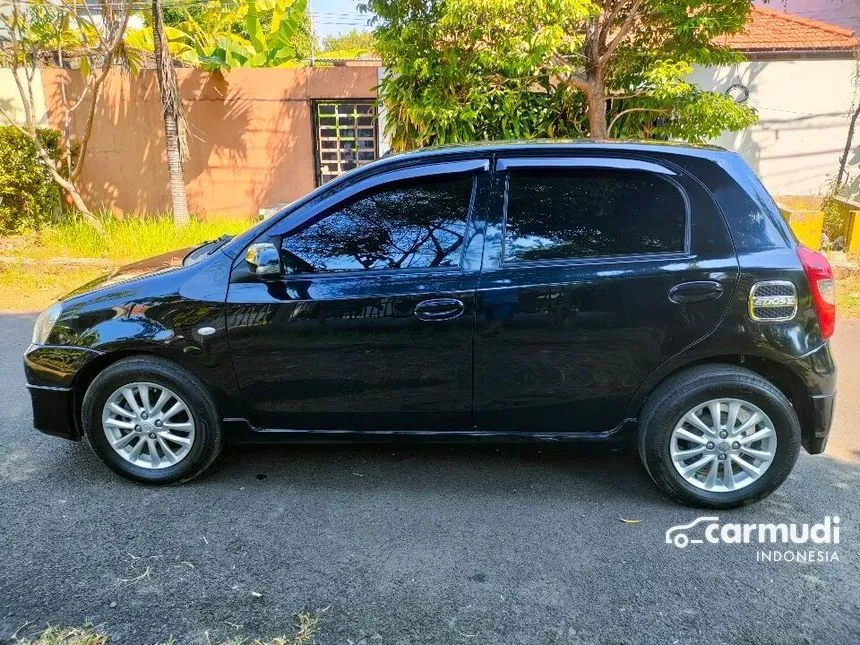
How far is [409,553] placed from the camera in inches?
119

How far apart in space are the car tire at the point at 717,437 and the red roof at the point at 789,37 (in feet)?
27.7

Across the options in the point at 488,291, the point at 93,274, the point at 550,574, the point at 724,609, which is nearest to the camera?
the point at 724,609

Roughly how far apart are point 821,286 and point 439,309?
1814 millimetres

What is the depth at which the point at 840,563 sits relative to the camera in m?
2.94

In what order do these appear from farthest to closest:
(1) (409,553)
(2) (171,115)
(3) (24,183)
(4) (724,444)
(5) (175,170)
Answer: (3) (24,183), (5) (175,170), (2) (171,115), (4) (724,444), (1) (409,553)

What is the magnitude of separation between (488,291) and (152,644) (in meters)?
2.02

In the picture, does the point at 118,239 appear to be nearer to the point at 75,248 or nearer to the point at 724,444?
the point at 75,248

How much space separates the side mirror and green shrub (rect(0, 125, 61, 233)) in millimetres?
8212

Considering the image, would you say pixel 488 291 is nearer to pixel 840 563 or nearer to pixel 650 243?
pixel 650 243

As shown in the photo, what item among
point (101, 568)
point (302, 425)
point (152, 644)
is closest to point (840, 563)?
point (302, 425)

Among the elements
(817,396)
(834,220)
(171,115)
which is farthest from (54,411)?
(834,220)

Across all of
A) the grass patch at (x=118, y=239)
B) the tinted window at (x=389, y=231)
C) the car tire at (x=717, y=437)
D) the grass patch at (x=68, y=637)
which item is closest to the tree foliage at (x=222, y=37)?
the grass patch at (x=118, y=239)

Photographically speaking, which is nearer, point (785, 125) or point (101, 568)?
point (101, 568)

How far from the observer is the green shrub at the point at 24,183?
31.5ft
